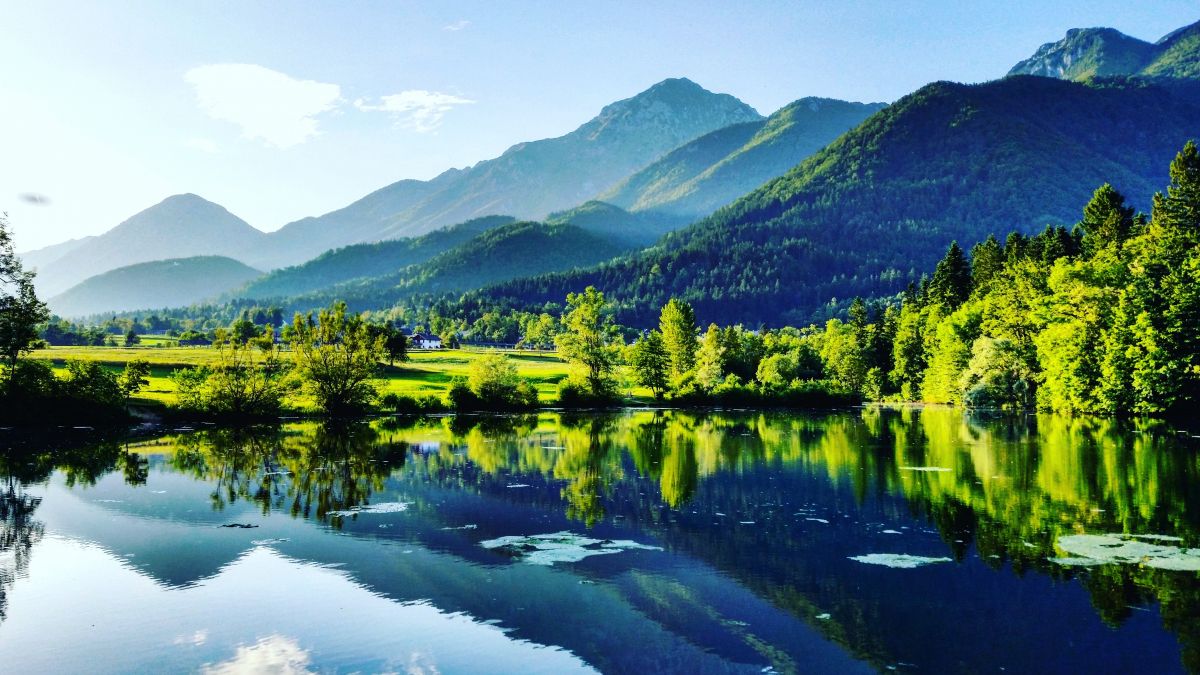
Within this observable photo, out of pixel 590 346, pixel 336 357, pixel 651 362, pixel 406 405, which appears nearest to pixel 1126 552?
pixel 336 357

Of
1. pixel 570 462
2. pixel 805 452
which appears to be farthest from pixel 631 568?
pixel 805 452

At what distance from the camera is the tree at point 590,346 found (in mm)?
101938

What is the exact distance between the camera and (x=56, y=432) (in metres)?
68.0

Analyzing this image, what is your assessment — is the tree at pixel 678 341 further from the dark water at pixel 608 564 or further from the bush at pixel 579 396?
the dark water at pixel 608 564

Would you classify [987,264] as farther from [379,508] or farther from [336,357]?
[379,508]

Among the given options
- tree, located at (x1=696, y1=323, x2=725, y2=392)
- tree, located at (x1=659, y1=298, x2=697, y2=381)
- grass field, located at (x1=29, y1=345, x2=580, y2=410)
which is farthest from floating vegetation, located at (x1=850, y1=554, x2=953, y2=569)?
tree, located at (x1=659, y1=298, x2=697, y2=381)

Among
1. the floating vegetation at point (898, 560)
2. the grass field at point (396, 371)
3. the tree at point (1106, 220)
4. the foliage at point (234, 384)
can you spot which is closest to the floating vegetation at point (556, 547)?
the floating vegetation at point (898, 560)

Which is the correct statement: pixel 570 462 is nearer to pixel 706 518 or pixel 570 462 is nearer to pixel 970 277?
pixel 706 518

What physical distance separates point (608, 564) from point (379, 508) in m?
13.1

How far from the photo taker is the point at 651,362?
110750mm

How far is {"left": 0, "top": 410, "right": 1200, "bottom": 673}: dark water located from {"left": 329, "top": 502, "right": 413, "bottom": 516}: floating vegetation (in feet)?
0.72

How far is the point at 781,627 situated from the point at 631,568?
6139mm

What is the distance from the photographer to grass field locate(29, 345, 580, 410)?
296ft

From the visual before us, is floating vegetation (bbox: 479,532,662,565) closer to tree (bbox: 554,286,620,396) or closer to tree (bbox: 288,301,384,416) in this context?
tree (bbox: 288,301,384,416)
